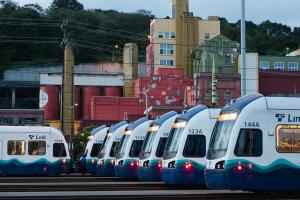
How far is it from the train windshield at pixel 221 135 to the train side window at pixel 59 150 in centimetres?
2234

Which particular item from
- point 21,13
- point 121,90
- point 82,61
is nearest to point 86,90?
point 121,90

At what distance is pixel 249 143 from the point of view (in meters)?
22.7

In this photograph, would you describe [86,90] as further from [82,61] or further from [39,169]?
[39,169]

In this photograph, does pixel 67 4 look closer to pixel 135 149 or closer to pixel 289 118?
pixel 135 149

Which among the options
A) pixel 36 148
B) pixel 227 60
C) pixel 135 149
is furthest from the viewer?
pixel 227 60

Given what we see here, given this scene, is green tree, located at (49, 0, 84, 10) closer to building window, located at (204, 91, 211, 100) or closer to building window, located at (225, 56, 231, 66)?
building window, located at (225, 56, 231, 66)

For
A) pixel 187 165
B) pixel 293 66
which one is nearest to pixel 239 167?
pixel 187 165

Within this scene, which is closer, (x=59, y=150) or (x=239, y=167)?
(x=239, y=167)

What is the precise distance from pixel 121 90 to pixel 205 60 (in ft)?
46.7

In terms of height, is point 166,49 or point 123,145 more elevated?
point 166,49

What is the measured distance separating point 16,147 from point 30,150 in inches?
34.1

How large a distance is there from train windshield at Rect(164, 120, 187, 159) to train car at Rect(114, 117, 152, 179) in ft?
23.8

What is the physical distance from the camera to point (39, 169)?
44250mm

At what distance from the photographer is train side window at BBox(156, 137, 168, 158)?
30922 millimetres
